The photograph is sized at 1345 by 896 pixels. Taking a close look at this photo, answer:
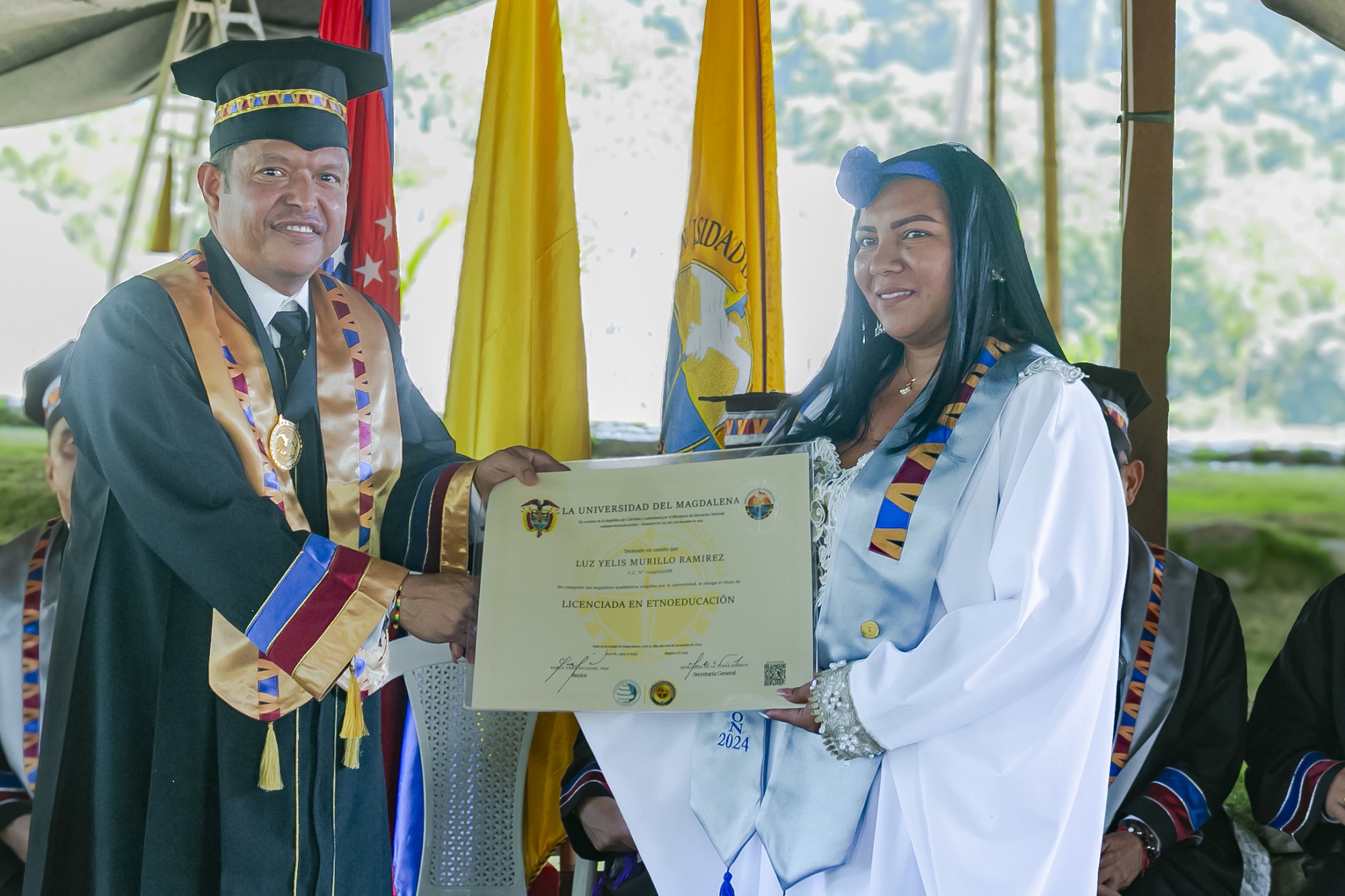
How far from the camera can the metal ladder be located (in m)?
3.79

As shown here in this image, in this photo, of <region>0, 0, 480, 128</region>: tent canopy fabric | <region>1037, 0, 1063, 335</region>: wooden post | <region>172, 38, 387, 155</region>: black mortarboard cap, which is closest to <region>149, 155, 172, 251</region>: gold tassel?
<region>0, 0, 480, 128</region>: tent canopy fabric

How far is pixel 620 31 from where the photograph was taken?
453 centimetres

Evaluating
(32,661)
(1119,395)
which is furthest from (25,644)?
(1119,395)

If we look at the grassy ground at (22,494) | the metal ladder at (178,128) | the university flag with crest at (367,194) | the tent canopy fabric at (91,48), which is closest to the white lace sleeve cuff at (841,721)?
the university flag with crest at (367,194)

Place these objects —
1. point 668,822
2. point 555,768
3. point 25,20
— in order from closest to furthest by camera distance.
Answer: point 668,822
point 555,768
point 25,20

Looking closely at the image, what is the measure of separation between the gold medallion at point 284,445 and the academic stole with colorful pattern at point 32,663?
45.0 inches

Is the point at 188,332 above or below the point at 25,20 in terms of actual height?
below

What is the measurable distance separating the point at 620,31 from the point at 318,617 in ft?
10.4

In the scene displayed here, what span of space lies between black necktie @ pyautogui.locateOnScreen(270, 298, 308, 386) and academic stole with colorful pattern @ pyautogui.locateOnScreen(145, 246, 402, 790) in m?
0.03

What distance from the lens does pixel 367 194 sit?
10.3 feet

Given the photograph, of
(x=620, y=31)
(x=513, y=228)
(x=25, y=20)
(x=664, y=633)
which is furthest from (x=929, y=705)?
(x=25, y=20)

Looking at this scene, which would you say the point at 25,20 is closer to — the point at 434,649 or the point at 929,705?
the point at 434,649

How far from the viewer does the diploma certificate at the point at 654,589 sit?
2.19 metres

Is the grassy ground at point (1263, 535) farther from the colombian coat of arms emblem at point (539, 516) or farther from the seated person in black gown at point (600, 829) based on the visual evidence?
the colombian coat of arms emblem at point (539, 516)
